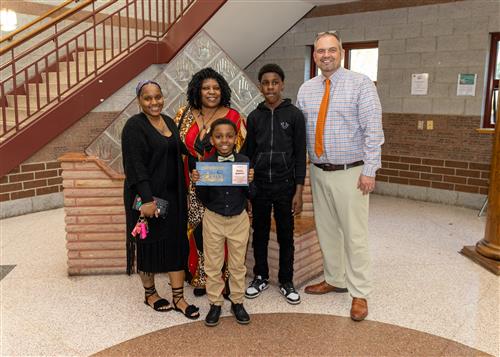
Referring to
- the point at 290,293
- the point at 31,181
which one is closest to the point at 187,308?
the point at 290,293

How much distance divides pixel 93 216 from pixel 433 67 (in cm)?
450

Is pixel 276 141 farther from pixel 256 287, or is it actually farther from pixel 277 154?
pixel 256 287

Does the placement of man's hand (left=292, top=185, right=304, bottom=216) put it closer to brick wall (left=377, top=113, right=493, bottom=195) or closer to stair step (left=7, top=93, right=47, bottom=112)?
brick wall (left=377, top=113, right=493, bottom=195)

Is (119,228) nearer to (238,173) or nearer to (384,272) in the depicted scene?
(238,173)

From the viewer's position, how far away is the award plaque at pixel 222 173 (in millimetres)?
2350

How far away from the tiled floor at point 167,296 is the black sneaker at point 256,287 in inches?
1.9

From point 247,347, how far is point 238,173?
0.93 meters

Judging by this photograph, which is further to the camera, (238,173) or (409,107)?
(409,107)

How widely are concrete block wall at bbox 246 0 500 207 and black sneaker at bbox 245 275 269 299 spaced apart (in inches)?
142

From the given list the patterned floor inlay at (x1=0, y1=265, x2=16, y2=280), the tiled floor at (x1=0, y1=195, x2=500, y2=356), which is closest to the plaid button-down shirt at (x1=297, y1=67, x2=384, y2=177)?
the tiled floor at (x1=0, y1=195, x2=500, y2=356)

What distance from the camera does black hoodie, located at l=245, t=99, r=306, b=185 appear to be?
2.61m

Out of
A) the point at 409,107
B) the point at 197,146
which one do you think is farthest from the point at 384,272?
the point at 409,107

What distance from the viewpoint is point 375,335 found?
244 cm

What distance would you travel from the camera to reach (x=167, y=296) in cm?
296
